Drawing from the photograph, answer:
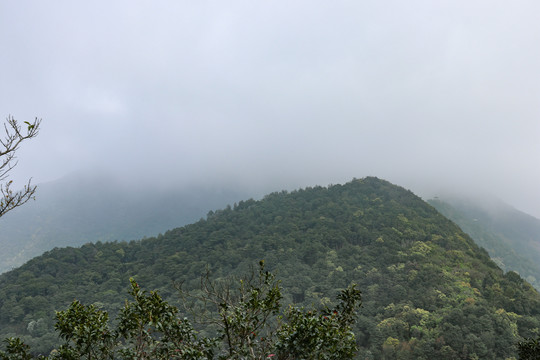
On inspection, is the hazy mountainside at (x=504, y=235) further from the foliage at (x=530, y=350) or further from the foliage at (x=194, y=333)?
the foliage at (x=194, y=333)

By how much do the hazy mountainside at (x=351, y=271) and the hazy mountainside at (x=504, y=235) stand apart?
66152mm

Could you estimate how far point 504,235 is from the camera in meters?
179

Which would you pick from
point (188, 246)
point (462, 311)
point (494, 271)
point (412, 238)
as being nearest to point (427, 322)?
point (462, 311)

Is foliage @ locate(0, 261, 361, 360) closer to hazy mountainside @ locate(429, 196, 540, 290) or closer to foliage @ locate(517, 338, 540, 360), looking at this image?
foliage @ locate(517, 338, 540, 360)

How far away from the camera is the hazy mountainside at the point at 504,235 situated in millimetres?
124625

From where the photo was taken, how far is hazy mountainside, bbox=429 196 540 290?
409 ft

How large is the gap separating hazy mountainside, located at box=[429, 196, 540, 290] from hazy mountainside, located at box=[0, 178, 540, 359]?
66152mm

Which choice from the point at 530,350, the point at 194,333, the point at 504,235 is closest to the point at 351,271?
the point at 530,350

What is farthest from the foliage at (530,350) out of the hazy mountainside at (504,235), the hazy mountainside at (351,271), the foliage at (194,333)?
the hazy mountainside at (504,235)

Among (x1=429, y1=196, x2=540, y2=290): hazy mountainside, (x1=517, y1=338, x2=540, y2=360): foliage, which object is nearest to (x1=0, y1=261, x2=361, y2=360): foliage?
(x1=517, y1=338, x2=540, y2=360): foliage

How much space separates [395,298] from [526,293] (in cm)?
2014

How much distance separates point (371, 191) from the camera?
10225 cm

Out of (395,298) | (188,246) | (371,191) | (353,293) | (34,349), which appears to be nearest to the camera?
(353,293)

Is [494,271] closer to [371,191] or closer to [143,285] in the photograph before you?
[371,191]
